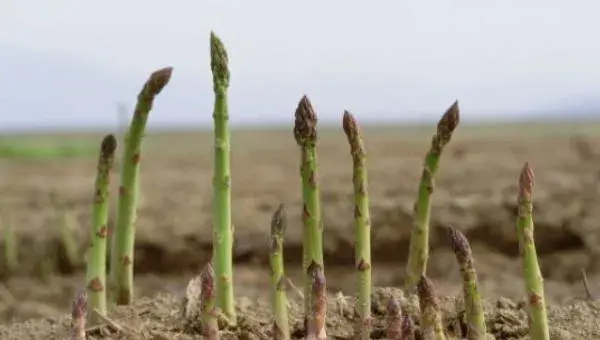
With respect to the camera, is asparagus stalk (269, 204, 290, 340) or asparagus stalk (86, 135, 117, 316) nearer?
asparagus stalk (269, 204, 290, 340)

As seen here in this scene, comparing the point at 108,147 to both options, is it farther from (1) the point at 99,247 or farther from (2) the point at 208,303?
(2) the point at 208,303

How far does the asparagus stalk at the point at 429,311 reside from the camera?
203cm

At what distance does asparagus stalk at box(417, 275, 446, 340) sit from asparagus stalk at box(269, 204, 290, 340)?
0.93 feet

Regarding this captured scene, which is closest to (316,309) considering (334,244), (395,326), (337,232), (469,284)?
(395,326)

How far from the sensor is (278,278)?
2146mm

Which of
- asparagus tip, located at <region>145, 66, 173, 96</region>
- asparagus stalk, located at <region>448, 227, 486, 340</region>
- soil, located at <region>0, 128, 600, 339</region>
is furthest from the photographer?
soil, located at <region>0, 128, 600, 339</region>

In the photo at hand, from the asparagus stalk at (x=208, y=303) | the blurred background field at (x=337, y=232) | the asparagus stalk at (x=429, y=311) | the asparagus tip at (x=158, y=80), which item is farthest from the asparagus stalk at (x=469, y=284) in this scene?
the blurred background field at (x=337, y=232)

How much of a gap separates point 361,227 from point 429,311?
0.78ft

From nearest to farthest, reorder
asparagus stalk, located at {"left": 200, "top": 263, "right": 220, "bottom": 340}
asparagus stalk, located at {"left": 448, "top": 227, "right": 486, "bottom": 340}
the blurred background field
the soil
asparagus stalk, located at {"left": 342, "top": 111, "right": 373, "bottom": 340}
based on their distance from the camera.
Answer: asparagus stalk, located at {"left": 200, "top": 263, "right": 220, "bottom": 340}
asparagus stalk, located at {"left": 448, "top": 227, "right": 486, "bottom": 340}
asparagus stalk, located at {"left": 342, "top": 111, "right": 373, "bottom": 340}
the soil
the blurred background field

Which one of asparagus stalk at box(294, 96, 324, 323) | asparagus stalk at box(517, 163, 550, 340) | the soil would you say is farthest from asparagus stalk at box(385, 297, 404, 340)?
the soil

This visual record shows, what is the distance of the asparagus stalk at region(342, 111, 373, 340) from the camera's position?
2.18m

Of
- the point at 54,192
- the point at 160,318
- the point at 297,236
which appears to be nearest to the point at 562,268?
the point at 297,236

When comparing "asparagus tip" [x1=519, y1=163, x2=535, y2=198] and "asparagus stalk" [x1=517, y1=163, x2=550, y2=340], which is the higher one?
"asparagus tip" [x1=519, y1=163, x2=535, y2=198]

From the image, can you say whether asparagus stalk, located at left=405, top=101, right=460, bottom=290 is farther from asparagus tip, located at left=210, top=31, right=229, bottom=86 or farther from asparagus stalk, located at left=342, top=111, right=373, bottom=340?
asparagus tip, located at left=210, top=31, right=229, bottom=86
